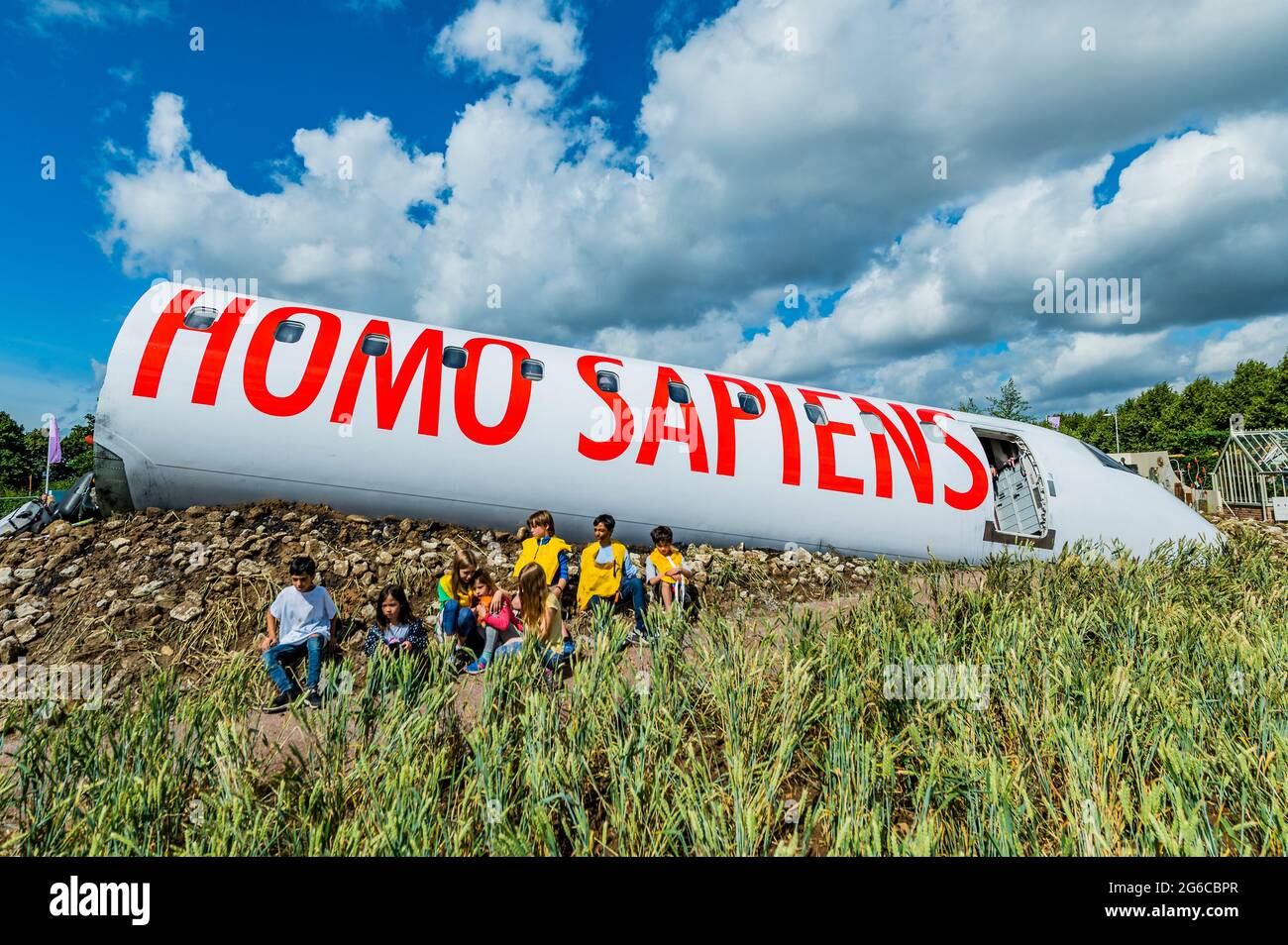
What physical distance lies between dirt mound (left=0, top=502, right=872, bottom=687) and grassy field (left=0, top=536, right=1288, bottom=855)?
229 centimetres

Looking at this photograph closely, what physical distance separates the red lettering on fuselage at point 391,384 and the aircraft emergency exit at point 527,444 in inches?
1.2

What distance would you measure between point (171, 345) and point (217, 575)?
3.71 metres

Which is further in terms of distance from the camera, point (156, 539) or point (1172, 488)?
point (1172, 488)

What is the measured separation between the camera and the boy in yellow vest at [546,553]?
8281mm

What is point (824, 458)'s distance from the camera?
11.8 meters

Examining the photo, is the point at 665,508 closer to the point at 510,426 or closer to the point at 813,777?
the point at 510,426

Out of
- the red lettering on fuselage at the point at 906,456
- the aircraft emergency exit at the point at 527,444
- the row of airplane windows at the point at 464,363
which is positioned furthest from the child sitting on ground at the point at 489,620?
the red lettering on fuselage at the point at 906,456

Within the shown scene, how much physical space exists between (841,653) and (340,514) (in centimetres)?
836

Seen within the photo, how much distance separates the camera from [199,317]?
32.9 ft

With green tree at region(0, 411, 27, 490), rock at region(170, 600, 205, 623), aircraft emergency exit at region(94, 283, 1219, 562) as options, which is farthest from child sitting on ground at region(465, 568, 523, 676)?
green tree at region(0, 411, 27, 490)

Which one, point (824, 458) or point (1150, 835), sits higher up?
point (824, 458)

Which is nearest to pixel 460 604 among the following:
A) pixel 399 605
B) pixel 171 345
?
pixel 399 605

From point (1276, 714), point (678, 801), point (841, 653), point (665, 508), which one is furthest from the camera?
point (665, 508)
